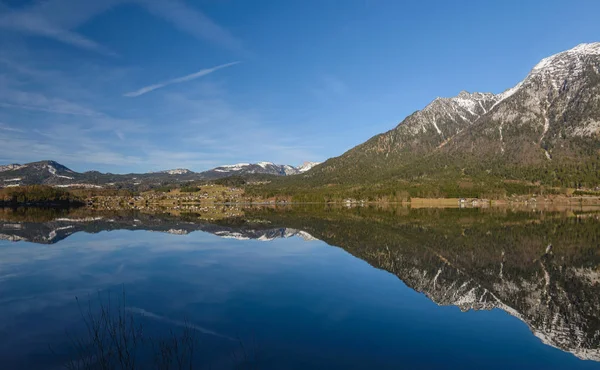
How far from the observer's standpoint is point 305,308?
1578 centimetres

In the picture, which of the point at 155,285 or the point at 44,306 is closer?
the point at 44,306

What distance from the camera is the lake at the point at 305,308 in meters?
11.1

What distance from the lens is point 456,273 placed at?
75.3ft

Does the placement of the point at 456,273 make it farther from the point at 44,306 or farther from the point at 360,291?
the point at 44,306

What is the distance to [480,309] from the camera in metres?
16.2

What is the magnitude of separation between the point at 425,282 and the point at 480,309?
4.58m

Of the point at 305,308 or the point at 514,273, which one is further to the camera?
the point at 514,273

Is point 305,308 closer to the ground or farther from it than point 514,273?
farther from it

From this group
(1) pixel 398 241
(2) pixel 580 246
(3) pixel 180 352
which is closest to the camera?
(3) pixel 180 352

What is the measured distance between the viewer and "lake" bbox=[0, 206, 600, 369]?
11094mm

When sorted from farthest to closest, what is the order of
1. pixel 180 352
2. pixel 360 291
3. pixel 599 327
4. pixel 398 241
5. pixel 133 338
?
pixel 398 241 → pixel 360 291 → pixel 599 327 → pixel 133 338 → pixel 180 352

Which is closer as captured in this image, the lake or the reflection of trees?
the lake

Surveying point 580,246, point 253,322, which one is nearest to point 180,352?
point 253,322

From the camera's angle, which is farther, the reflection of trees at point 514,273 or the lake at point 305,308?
the reflection of trees at point 514,273
